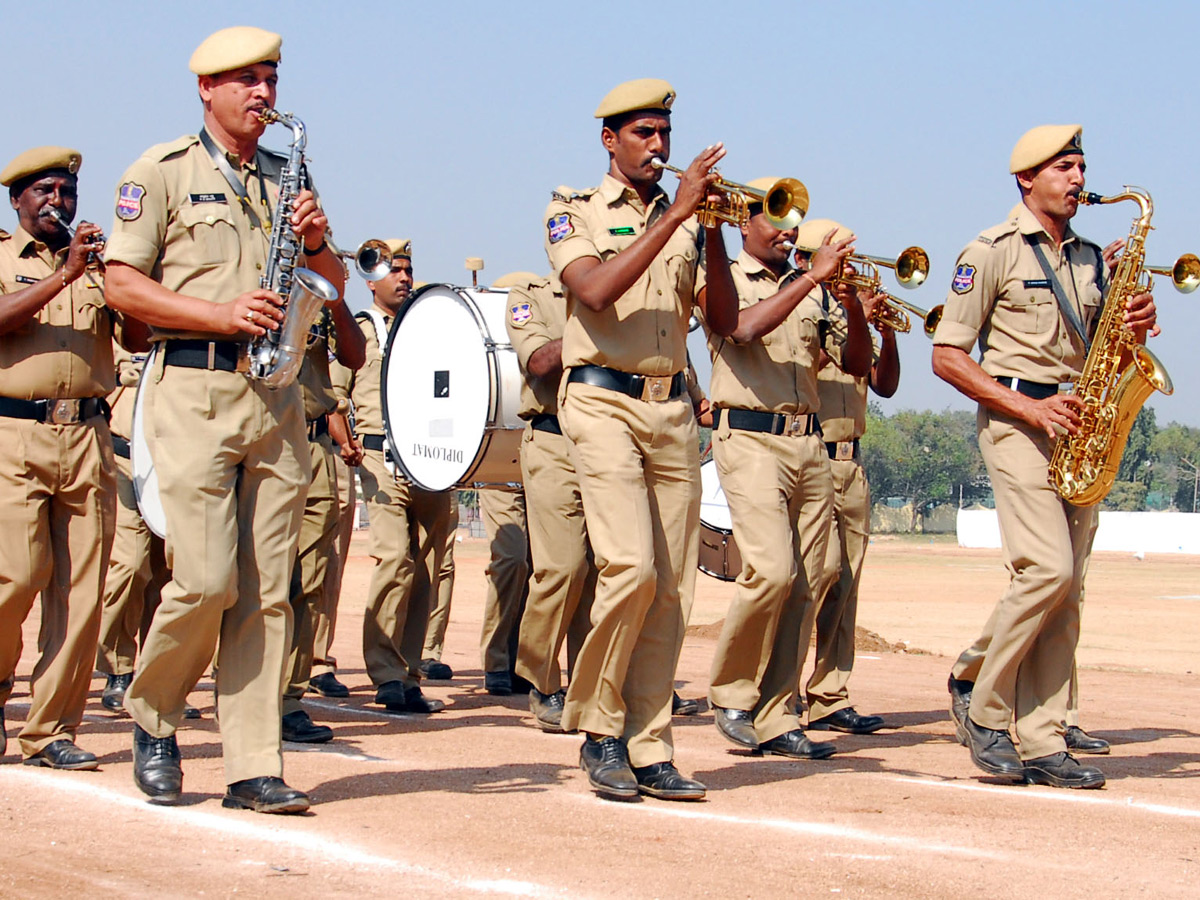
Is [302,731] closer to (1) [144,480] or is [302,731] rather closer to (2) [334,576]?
(1) [144,480]

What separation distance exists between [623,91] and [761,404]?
2194mm

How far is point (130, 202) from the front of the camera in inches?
236

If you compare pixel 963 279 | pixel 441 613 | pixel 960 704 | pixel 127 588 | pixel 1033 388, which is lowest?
pixel 960 704

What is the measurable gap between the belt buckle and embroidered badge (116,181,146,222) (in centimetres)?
205

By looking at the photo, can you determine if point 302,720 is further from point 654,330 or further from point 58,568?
point 654,330

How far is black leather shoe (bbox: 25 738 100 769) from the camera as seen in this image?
22.9 ft

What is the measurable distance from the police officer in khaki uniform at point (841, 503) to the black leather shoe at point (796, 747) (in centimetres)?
108

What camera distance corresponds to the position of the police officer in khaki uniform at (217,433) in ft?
19.5

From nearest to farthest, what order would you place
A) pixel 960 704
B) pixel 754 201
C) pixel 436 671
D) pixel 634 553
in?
1. pixel 634 553
2. pixel 754 201
3. pixel 960 704
4. pixel 436 671

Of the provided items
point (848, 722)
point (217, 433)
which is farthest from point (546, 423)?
point (217, 433)

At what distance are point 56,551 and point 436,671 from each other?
192 inches

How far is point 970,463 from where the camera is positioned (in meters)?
104

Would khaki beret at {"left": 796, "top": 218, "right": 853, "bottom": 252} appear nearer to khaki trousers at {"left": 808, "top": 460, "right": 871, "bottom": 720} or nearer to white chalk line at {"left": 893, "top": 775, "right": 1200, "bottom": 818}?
khaki trousers at {"left": 808, "top": 460, "right": 871, "bottom": 720}

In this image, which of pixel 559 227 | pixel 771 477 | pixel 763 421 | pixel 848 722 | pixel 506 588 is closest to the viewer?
pixel 559 227
